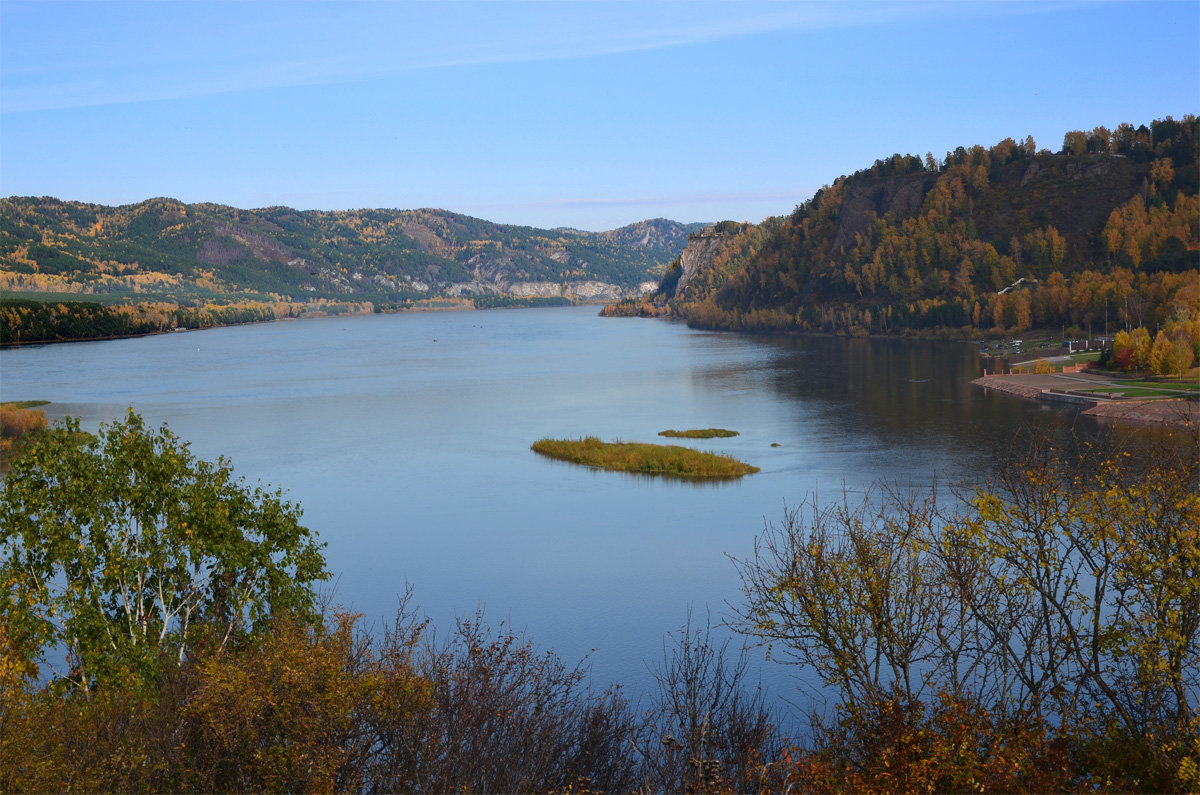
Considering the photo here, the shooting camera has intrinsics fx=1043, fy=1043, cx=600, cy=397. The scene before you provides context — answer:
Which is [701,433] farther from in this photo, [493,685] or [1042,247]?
[1042,247]

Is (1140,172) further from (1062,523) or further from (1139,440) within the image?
(1062,523)

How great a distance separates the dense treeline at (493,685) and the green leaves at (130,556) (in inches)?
3.0

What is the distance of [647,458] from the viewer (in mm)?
60281

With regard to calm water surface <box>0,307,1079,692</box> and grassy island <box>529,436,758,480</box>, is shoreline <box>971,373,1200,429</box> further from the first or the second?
grassy island <box>529,436,758,480</box>

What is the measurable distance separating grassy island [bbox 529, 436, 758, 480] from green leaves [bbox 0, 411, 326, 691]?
3310 cm

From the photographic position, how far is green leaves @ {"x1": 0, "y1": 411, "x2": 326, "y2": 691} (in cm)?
2286

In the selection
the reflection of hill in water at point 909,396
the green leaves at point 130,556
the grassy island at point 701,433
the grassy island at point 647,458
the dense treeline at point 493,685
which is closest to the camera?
the dense treeline at point 493,685

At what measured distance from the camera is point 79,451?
2525 cm

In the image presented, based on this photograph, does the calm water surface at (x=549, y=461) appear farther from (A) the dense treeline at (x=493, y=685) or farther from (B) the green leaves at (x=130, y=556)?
(B) the green leaves at (x=130, y=556)

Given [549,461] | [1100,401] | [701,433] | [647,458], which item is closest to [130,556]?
[647,458]

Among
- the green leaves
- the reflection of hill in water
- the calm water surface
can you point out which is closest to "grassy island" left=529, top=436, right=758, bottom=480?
the calm water surface

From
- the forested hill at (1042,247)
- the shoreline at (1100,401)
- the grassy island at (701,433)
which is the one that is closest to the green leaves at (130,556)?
the shoreline at (1100,401)

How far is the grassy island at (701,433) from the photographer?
70.0m

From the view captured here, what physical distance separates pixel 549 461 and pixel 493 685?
40263mm
